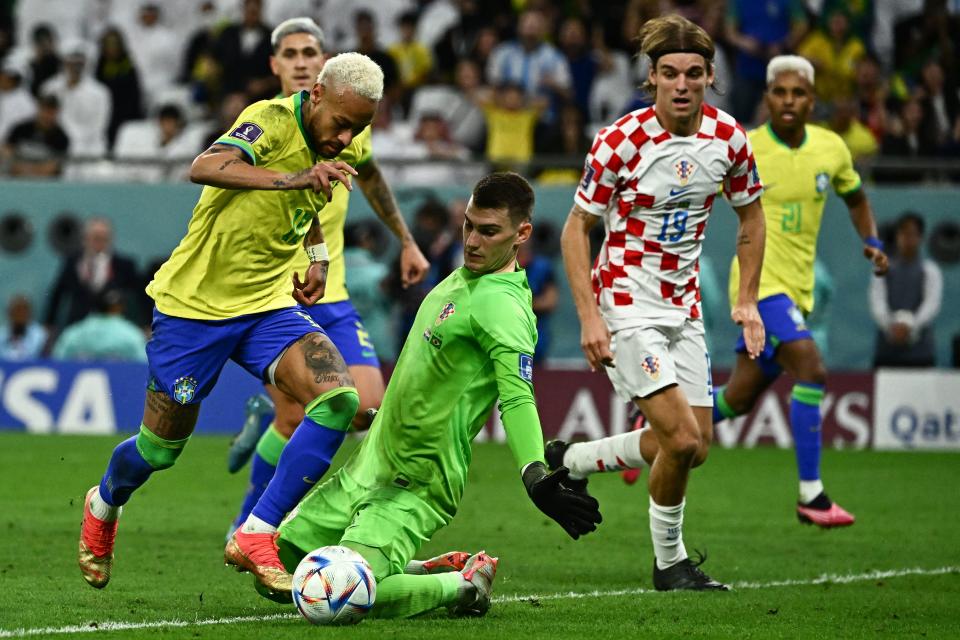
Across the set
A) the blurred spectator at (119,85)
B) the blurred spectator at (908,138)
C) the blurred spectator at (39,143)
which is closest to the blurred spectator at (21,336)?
the blurred spectator at (39,143)

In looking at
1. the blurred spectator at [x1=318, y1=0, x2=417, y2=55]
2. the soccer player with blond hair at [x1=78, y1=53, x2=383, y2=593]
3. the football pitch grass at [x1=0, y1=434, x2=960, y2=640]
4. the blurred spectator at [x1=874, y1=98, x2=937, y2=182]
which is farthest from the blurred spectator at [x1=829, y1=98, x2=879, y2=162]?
the soccer player with blond hair at [x1=78, y1=53, x2=383, y2=593]

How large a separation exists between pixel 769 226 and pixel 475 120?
770 centimetres

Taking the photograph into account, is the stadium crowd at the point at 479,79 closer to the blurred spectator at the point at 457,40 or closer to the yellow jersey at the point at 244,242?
the blurred spectator at the point at 457,40

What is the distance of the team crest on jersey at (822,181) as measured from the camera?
32.1ft

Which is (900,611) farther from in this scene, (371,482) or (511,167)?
(511,167)

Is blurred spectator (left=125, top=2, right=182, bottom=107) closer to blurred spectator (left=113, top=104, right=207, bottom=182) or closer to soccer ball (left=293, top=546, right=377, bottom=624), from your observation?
blurred spectator (left=113, top=104, right=207, bottom=182)

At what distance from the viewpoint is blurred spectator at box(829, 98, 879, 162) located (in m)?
15.8

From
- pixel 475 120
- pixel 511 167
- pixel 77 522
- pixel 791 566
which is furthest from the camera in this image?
pixel 475 120

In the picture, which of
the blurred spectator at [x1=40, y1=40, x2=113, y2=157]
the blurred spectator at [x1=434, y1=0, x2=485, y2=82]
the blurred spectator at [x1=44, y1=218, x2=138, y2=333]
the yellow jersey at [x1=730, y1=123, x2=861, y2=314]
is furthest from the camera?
the blurred spectator at [x1=434, y1=0, x2=485, y2=82]

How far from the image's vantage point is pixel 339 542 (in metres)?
6.12

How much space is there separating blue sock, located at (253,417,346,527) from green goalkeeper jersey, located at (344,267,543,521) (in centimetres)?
22

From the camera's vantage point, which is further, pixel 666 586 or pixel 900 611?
pixel 666 586

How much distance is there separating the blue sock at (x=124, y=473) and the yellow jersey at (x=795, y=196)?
4.17 m

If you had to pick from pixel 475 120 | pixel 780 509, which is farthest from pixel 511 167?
pixel 780 509
